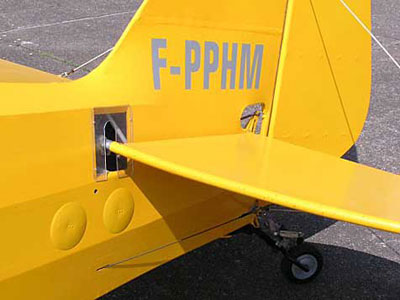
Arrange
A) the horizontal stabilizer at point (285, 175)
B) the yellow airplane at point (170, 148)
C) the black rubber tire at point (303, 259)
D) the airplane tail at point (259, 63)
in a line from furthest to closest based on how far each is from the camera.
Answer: the black rubber tire at point (303, 259), the airplane tail at point (259, 63), the yellow airplane at point (170, 148), the horizontal stabilizer at point (285, 175)

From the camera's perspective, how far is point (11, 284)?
5.50 ft

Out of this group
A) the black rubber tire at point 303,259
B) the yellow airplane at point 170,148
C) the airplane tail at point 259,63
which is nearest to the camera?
the yellow airplane at point 170,148

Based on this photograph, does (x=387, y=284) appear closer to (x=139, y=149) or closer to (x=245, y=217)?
(x=245, y=217)

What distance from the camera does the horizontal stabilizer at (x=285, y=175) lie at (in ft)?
5.04

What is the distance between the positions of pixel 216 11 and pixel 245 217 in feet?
3.57

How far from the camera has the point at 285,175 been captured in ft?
5.98

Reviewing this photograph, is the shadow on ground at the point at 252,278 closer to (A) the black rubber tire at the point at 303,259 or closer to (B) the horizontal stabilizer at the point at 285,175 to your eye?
(A) the black rubber tire at the point at 303,259

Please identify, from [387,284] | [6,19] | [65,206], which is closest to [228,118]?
[65,206]

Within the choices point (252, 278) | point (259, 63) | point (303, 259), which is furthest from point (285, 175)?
point (252, 278)

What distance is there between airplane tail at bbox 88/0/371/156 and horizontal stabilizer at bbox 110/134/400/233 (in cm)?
25

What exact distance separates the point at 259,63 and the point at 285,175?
90cm

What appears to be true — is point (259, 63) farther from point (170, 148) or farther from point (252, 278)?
point (252, 278)

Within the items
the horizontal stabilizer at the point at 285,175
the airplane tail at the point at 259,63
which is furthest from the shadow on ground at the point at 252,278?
the horizontal stabilizer at the point at 285,175

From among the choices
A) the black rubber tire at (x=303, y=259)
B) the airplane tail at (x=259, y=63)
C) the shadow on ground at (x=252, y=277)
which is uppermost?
the airplane tail at (x=259, y=63)
